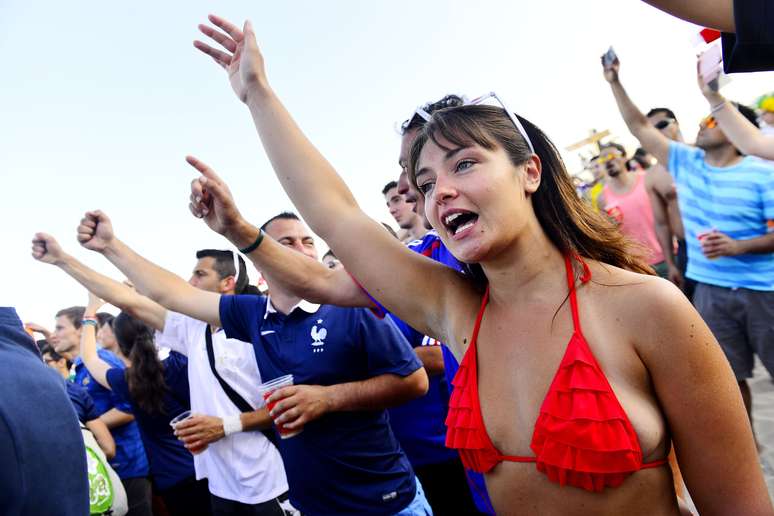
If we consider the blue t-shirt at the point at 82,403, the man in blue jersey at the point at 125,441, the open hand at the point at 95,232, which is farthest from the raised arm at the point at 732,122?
the man in blue jersey at the point at 125,441

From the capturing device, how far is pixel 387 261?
70.7 inches

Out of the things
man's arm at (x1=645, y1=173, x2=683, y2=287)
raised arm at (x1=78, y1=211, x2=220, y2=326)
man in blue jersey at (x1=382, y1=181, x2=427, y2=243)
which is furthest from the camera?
man's arm at (x1=645, y1=173, x2=683, y2=287)

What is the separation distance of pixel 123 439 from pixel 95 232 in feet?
8.69

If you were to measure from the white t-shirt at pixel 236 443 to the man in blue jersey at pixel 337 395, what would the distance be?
54cm

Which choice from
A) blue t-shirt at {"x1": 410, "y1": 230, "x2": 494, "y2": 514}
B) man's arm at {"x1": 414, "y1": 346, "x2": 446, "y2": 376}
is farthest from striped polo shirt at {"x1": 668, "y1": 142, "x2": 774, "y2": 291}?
blue t-shirt at {"x1": 410, "y1": 230, "x2": 494, "y2": 514}

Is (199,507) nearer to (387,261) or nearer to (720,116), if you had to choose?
(387,261)

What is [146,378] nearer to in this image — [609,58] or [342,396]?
[342,396]

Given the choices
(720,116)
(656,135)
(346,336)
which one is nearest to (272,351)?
(346,336)

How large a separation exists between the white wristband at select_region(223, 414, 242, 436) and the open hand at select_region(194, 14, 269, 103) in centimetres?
212

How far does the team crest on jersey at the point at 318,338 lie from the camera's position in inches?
114

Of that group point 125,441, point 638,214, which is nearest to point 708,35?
point 638,214

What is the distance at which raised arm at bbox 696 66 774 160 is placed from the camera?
3211mm

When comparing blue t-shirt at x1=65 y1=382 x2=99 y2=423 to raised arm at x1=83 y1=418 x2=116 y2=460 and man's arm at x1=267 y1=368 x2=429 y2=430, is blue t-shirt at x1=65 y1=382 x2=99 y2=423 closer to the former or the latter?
raised arm at x1=83 y1=418 x2=116 y2=460

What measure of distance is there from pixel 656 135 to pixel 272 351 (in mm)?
3410
